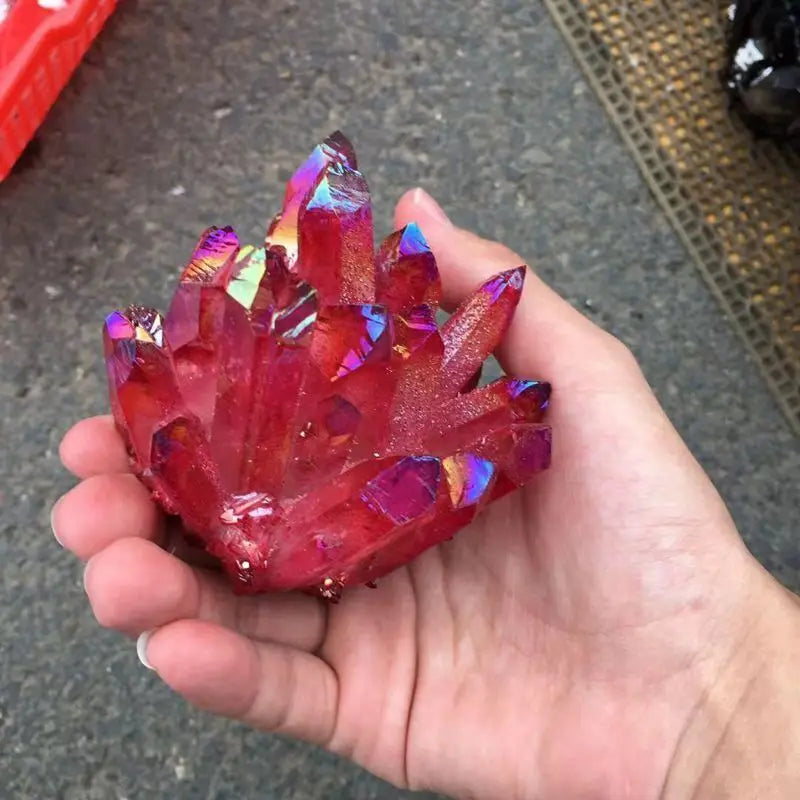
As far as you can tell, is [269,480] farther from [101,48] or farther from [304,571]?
[101,48]

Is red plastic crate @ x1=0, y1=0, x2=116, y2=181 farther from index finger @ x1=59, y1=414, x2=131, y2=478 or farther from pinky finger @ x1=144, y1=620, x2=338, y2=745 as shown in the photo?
pinky finger @ x1=144, y1=620, x2=338, y2=745

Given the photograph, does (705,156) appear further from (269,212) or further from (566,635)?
(566,635)

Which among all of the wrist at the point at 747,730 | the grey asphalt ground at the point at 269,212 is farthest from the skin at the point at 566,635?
the grey asphalt ground at the point at 269,212

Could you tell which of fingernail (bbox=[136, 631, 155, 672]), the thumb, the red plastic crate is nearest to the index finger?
fingernail (bbox=[136, 631, 155, 672])

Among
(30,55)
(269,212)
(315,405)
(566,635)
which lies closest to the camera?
(315,405)

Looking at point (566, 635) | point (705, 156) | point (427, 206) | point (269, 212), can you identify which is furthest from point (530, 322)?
point (705, 156)

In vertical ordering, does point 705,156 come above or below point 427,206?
below

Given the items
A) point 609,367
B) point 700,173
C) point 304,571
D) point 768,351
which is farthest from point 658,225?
point 304,571
